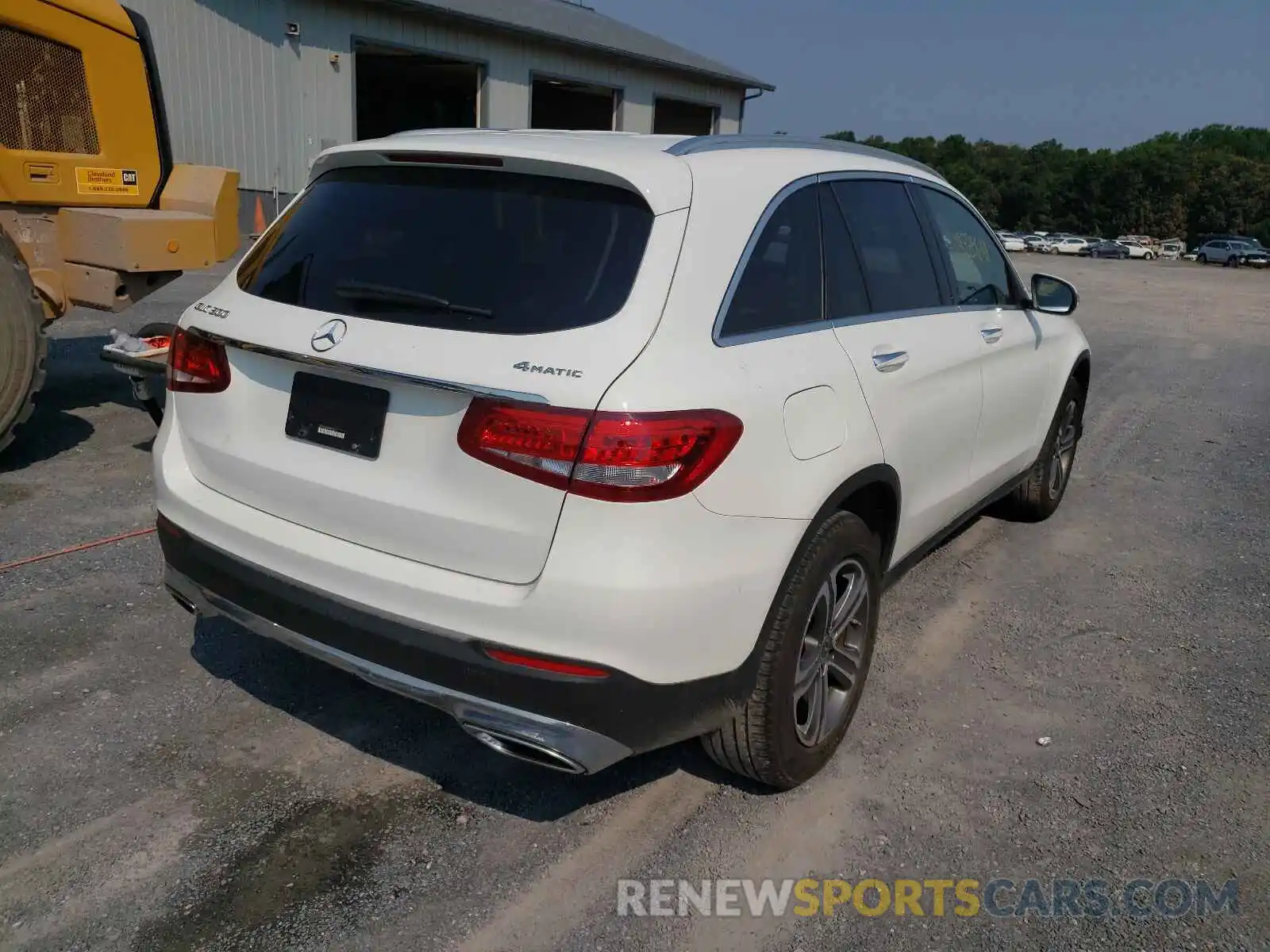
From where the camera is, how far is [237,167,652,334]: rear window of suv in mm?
2502

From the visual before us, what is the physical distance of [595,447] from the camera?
2.30 m

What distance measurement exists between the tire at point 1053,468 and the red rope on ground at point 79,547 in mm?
4336

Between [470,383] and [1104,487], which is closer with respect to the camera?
[470,383]

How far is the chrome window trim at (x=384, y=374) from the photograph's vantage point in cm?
233

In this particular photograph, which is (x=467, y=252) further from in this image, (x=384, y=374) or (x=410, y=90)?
(x=410, y=90)

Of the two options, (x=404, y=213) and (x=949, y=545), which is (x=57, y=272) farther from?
(x=949, y=545)

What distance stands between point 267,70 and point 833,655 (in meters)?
16.7

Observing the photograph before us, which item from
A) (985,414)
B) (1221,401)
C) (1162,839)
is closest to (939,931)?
Answer: (1162,839)

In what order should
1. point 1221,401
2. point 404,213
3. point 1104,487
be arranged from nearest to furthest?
point 404,213
point 1104,487
point 1221,401

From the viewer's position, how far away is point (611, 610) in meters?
2.34

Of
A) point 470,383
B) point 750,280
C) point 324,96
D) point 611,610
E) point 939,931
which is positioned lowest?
point 939,931

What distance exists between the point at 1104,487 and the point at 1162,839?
414cm

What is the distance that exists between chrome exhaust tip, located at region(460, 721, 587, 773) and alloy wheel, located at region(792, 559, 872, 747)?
77cm

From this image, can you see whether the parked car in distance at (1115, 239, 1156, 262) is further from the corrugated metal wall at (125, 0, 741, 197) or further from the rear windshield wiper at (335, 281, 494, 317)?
the rear windshield wiper at (335, 281, 494, 317)
